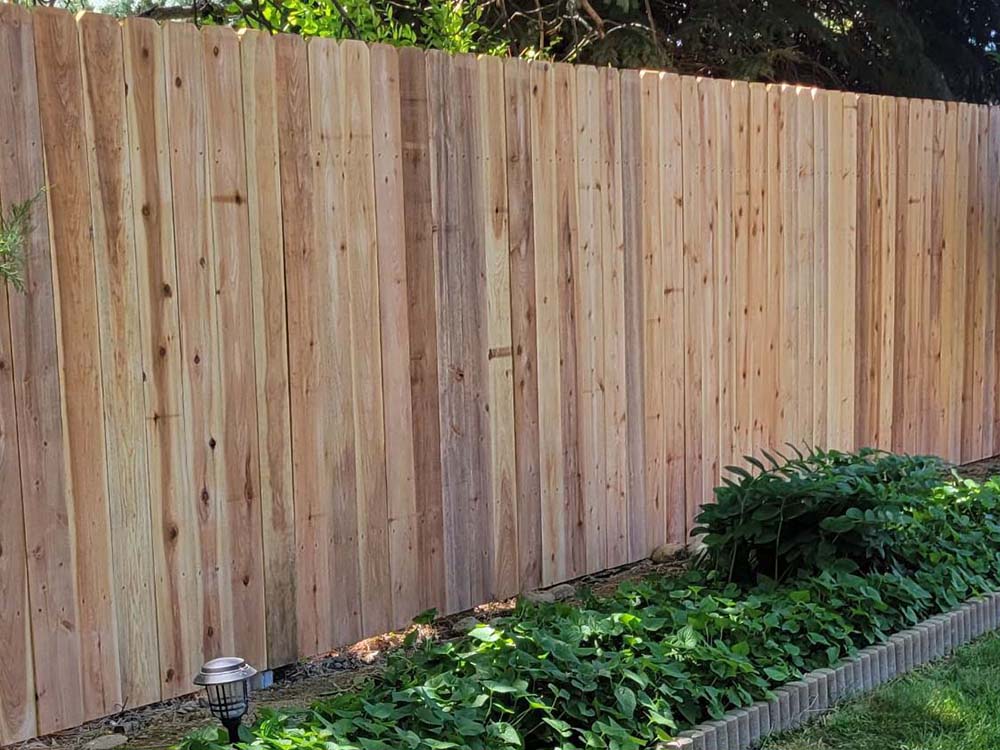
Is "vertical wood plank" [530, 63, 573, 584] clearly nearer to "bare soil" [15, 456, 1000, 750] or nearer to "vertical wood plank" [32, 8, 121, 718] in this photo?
"bare soil" [15, 456, 1000, 750]

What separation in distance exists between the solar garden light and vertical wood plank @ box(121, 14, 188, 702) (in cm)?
91

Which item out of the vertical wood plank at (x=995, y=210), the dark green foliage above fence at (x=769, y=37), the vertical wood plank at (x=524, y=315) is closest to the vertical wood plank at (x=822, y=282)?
the vertical wood plank at (x=995, y=210)

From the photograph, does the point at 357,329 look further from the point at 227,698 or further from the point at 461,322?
the point at 227,698

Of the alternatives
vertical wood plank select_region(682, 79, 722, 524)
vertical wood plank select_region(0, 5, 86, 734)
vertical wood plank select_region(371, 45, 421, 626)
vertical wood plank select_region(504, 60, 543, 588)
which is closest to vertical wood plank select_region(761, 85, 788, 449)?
vertical wood plank select_region(682, 79, 722, 524)

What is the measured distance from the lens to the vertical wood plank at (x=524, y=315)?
4.21 meters

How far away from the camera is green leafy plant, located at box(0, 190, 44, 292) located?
2869 mm

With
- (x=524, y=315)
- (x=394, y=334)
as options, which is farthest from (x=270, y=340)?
(x=524, y=315)

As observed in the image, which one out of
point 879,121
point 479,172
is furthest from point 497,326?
point 879,121

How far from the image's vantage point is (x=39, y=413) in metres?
3.03

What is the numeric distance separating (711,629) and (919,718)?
0.62 metres

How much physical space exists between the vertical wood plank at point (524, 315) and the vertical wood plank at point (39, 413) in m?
1.74

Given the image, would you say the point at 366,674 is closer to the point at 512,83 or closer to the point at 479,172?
the point at 479,172

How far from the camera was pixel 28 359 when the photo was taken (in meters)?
3.01

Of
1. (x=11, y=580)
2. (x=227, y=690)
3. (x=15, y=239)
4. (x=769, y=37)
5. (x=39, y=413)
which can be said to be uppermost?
(x=769, y=37)
